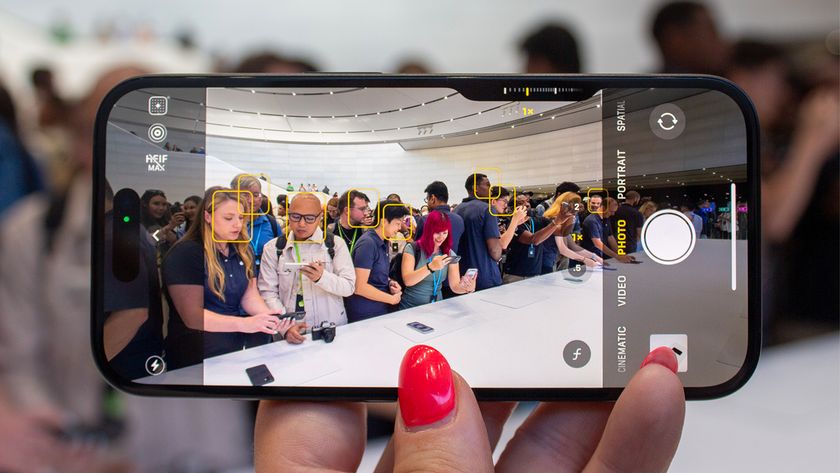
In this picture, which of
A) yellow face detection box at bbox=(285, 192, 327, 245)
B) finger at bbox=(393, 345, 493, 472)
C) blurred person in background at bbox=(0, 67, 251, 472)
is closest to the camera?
finger at bbox=(393, 345, 493, 472)

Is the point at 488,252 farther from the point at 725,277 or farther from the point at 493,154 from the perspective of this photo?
the point at 725,277

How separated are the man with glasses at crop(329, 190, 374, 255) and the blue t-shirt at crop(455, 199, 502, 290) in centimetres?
10

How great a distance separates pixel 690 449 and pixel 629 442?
19.1 inches

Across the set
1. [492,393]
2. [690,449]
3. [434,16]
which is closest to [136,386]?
[492,393]

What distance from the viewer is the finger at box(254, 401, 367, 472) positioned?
13.8 inches

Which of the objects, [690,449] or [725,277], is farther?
[690,449]

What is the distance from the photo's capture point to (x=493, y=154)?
0.36 m

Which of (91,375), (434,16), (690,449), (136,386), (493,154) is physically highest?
(434,16)

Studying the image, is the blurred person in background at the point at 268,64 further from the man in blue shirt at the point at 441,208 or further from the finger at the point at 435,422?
the finger at the point at 435,422

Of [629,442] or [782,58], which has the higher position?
[782,58]

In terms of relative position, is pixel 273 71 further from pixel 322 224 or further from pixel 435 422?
pixel 435 422

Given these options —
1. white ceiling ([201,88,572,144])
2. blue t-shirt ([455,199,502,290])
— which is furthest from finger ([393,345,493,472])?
white ceiling ([201,88,572,144])

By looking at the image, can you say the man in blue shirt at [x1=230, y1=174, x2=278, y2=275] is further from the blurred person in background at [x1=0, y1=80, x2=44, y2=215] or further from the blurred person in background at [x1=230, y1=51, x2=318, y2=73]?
the blurred person in background at [x1=0, y1=80, x2=44, y2=215]

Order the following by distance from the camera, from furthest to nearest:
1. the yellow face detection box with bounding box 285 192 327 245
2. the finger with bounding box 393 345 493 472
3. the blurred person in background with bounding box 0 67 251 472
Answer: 1. the blurred person in background with bounding box 0 67 251 472
2. the yellow face detection box with bounding box 285 192 327 245
3. the finger with bounding box 393 345 493 472
